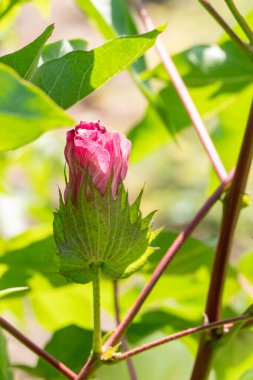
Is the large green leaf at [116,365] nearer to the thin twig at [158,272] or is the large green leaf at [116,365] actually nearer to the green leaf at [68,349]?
the green leaf at [68,349]

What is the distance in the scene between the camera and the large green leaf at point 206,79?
2.20 ft

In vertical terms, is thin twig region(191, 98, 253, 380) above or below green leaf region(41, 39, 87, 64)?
below

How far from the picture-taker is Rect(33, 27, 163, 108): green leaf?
1.32ft

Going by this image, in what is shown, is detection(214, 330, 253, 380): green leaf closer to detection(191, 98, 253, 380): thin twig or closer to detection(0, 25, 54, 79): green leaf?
detection(191, 98, 253, 380): thin twig

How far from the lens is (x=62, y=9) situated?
5.55 m

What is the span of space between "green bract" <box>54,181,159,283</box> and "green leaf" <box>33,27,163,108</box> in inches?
2.1

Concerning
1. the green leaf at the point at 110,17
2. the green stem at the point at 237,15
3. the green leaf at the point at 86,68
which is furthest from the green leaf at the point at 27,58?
the green leaf at the point at 110,17

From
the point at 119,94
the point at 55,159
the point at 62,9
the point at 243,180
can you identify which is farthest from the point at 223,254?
the point at 62,9

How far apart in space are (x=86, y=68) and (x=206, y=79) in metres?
0.29

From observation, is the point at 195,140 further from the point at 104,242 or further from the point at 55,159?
the point at 104,242

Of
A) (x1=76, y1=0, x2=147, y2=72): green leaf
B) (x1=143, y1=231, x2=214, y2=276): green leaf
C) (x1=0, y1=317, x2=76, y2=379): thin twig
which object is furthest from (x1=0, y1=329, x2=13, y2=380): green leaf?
(x1=76, y1=0, x2=147, y2=72): green leaf

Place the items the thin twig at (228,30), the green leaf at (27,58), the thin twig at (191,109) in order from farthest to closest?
the thin twig at (191,109) < the thin twig at (228,30) < the green leaf at (27,58)


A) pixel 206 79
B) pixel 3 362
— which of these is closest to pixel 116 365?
pixel 3 362

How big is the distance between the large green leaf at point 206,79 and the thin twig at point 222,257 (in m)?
0.15
